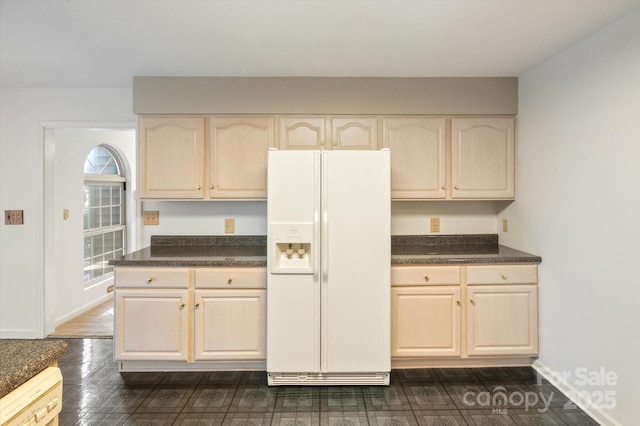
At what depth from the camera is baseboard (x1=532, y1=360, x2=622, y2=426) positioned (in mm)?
2088

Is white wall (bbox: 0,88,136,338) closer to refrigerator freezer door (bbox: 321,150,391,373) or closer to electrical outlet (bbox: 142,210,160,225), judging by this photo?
electrical outlet (bbox: 142,210,160,225)

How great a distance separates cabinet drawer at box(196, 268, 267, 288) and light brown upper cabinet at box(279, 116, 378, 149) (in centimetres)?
101

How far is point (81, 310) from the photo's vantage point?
4117mm

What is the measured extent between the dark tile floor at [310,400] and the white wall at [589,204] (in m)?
0.35

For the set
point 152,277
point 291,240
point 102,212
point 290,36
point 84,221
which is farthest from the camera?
point 102,212

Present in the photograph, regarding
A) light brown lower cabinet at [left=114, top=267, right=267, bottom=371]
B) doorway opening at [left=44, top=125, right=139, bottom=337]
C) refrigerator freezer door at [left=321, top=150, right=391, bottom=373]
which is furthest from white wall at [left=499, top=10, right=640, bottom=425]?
doorway opening at [left=44, top=125, right=139, bottom=337]

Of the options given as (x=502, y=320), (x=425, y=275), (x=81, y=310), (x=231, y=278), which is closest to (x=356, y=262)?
(x=425, y=275)

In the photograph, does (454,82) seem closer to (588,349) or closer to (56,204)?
(588,349)

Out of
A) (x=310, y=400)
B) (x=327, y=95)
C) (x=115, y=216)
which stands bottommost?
(x=310, y=400)

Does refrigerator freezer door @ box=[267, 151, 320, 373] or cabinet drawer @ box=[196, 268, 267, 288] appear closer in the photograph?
refrigerator freezer door @ box=[267, 151, 320, 373]

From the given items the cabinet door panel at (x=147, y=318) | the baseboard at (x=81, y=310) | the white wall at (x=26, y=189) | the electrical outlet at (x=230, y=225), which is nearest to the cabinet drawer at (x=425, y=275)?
the electrical outlet at (x=230, y=225)

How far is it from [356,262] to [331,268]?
0.17m

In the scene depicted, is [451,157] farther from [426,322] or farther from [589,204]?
[426,322]

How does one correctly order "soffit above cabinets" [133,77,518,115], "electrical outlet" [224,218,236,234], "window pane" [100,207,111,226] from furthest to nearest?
"window pane" [100,207,111,226] < "electrical outlet" [224,218,236,234] < "soffit above cabinets" [133,77,518,115]
